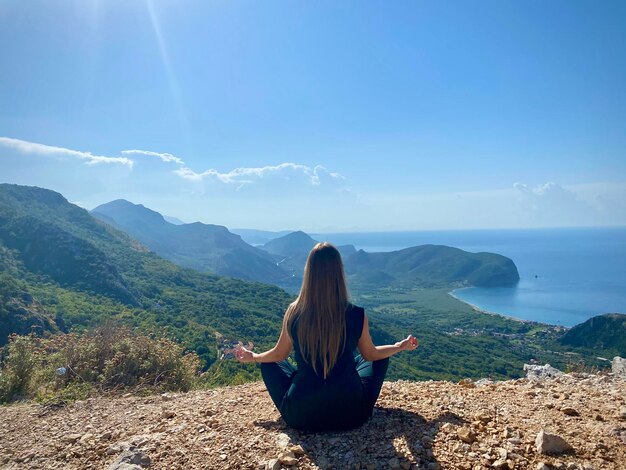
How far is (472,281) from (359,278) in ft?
122

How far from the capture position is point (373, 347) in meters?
3.26

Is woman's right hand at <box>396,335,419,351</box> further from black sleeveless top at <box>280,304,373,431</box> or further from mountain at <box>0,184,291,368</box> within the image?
mountain at <box>0,184,291,368</box>

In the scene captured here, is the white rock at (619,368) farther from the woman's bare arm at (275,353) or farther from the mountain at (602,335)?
the mountain at (602,335)

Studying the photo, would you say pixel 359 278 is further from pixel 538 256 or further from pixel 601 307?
pixel 538 256

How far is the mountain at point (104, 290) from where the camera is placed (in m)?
26.1

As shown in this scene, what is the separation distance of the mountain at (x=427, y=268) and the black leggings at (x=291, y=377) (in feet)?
370

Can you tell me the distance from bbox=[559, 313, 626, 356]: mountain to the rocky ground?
4141cm

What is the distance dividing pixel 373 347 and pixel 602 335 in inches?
1921

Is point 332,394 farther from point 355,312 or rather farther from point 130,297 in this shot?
point 130,297

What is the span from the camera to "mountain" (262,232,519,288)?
12019cm

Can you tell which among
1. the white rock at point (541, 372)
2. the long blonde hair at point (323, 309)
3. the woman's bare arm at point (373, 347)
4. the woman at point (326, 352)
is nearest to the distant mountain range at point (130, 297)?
the woman at point (326, 352)

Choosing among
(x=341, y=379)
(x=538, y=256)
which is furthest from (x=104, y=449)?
(x=538, y=256)

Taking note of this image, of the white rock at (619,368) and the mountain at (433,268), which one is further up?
the white rock at (619,368)

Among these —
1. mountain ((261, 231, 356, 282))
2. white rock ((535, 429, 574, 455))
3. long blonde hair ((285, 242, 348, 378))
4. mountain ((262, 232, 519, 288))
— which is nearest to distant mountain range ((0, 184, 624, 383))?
long blonde hair ((285, 242, 348, 378))
